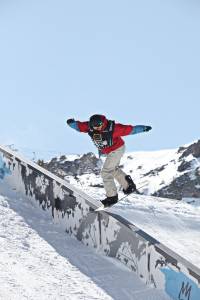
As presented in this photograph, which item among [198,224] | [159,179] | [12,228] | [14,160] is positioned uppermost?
[14,160]

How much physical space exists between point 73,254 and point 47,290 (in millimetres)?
1591

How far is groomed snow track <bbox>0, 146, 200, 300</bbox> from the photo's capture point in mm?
6422

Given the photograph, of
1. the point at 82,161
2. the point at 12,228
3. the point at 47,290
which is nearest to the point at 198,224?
the point at 12,228

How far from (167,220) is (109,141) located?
11.5ft

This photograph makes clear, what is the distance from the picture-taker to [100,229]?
7.89 m

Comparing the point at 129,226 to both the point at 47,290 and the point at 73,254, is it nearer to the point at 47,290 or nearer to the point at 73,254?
the point at 73,254

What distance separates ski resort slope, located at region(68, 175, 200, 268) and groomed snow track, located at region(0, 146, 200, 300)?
4.72 feet

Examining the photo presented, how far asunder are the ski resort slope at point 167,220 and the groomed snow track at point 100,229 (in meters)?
1.44

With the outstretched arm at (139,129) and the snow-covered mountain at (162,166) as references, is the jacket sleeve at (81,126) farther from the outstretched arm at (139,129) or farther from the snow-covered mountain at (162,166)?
the snow-covered mountain at (162,166)

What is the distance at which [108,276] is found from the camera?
6918mm

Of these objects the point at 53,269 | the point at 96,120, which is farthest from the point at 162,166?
the point at 53,269

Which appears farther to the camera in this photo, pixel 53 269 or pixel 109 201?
pixel 109 201

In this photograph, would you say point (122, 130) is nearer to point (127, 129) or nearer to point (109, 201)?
Result: point (127, 129)

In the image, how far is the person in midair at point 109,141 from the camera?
798 cm
